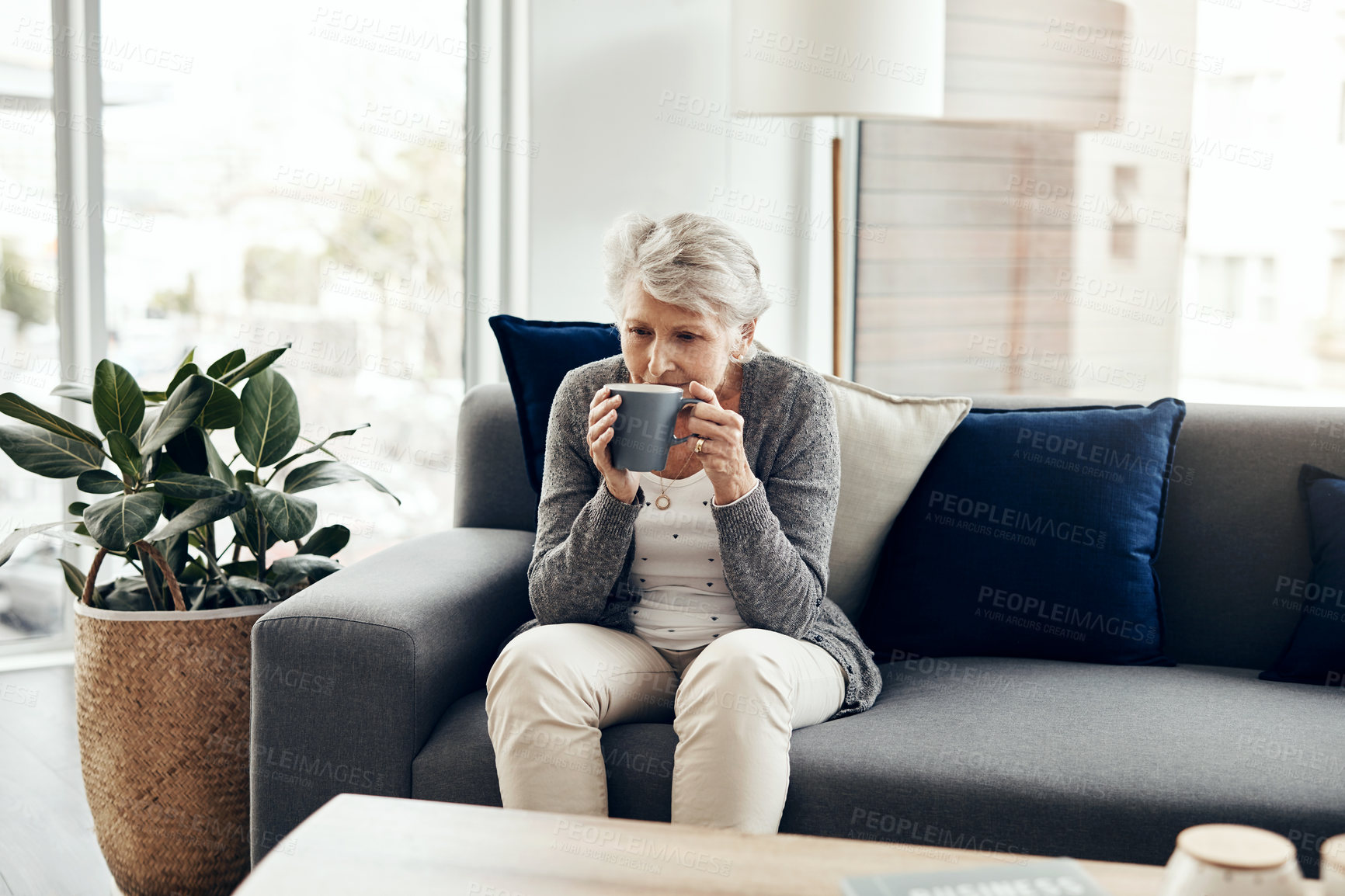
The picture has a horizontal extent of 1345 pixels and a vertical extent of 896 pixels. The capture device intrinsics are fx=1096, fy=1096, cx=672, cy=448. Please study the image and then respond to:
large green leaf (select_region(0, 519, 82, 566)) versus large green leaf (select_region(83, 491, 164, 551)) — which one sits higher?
large green leaf (select_region(83, 491, 164, 551))

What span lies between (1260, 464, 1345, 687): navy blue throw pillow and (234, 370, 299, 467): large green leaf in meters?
1.61

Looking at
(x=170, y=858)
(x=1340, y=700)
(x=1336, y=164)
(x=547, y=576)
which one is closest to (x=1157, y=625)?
(x=1340, y=700)

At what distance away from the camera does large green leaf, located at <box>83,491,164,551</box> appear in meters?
1.56

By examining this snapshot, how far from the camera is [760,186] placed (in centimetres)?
319

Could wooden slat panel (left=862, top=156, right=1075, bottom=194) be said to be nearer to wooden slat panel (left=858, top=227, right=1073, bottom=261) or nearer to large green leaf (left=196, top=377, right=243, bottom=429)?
wooden slat panel (left=858, top=227, right=1073, bottom=261)

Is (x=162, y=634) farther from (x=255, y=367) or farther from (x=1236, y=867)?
(x=1236, y=867)

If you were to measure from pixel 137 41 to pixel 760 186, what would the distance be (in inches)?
65.6

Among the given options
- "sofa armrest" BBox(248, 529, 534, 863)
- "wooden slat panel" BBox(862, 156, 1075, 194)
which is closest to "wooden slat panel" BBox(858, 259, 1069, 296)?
"wooden slat panel" BBox(862, 156, 1075, 194)

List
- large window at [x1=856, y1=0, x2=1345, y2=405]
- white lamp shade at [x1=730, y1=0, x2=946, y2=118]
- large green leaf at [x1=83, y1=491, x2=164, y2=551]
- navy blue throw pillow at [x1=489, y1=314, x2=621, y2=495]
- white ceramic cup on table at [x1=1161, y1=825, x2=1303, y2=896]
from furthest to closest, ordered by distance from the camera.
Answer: large window at [x1=856, y1=0, x2=1345, y2=405], white lamp shade at [x1=730, y1=0, x2=946, y2=118], navy blue throw pillow at [x1=489, y1=314, x2=621, y2=495], large green leaf at [x1=83, y1=491, x2=164, y2=551], white ceramic cup on table at [x1=1161, y1=825, x2=1303, y2=896]

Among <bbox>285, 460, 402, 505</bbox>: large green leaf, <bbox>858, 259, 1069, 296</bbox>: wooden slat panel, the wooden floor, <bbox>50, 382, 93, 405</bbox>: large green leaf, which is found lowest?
the wooden floor

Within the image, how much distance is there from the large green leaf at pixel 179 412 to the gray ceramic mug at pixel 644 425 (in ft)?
2.31

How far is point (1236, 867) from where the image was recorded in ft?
2.17

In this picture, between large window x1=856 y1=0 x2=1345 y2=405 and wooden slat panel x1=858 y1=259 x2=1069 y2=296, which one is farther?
wooden slat panel x1=858 y1=259 x2=1069 y2=296

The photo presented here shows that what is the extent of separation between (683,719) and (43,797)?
1429 millimetres
